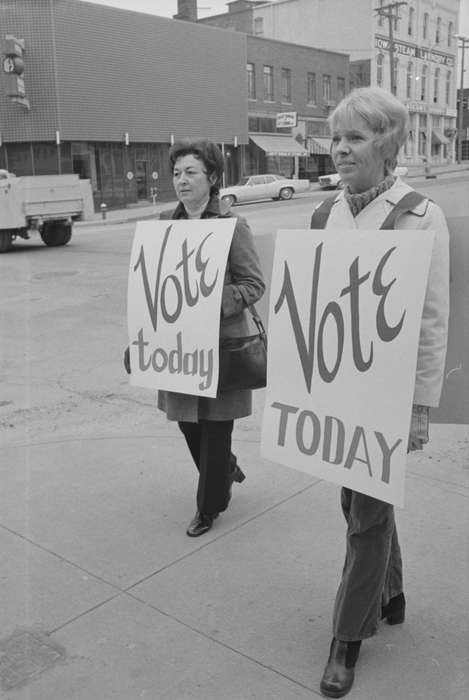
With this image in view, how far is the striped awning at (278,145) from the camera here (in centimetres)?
4194

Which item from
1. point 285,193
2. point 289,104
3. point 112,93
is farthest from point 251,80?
point 112,93

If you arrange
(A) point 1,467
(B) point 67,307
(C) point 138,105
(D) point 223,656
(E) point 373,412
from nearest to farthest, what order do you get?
(E) point 373,412
(D) point 223,656
(A) point 1,467
(B) point 67,307
(C) point 138,105

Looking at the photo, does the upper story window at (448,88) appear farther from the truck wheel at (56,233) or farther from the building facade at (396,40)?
the truck wheel at (56,233)

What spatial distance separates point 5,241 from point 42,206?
121cm

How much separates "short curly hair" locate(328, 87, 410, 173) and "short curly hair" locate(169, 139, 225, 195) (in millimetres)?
1018

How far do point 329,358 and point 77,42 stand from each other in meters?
32.7

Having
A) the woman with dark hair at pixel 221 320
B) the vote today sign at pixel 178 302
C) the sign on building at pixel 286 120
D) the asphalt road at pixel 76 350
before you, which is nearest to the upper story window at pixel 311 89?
the sign on building at pixel 286 120

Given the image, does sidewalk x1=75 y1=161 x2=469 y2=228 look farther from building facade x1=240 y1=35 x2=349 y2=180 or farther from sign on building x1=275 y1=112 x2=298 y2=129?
sign on building x1=275 y1=112 x2=298 y2=129

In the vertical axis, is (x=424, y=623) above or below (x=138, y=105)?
below

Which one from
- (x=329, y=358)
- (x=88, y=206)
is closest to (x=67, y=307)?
(x=329, y=358)

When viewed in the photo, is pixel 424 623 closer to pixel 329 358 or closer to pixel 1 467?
pixel 329 358

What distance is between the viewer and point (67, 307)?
1017 cm

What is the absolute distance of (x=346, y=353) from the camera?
7.86ft

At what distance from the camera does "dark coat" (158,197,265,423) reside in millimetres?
3211
